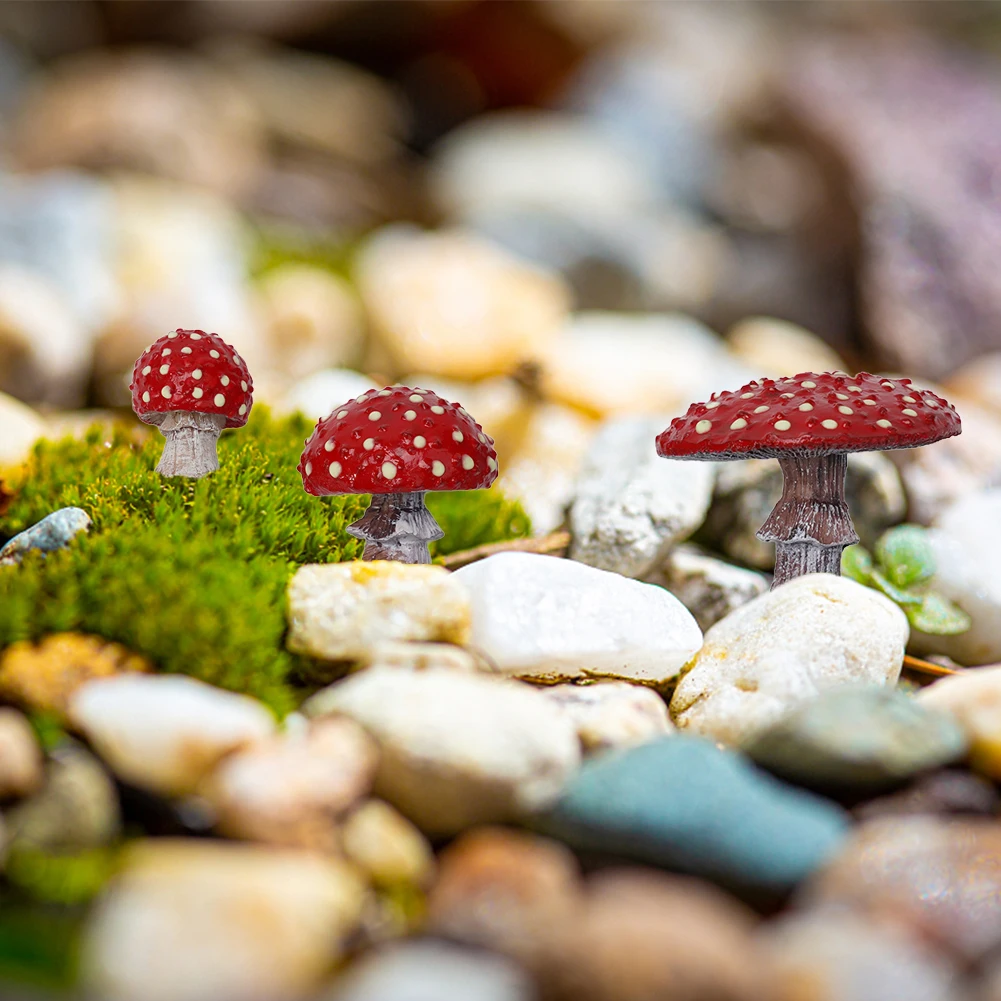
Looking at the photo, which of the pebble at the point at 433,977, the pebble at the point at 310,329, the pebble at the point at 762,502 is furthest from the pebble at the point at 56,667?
the pebble at the point at 310,329

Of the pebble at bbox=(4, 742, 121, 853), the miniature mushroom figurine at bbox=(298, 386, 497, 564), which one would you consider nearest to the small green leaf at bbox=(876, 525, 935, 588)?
the miniature mushroom figurine at bbox=(298, 386, 497, 564)

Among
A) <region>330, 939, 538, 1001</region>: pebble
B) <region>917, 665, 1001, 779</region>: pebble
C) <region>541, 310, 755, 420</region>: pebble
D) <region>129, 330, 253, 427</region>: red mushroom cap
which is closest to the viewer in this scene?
<region>330, 939, 538, 1001</region>: pebble

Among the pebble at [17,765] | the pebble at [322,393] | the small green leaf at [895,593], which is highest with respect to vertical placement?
the pebble at [322,393]

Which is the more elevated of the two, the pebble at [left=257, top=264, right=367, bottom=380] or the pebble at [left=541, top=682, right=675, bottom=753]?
the pebble at [left=257, top=264, right=367, bottom=380]

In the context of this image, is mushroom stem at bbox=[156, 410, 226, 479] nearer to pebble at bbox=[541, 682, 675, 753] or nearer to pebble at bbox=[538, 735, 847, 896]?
pebble at bbox=[541, 682, 675, 753]

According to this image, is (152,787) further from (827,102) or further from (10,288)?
(827,102)

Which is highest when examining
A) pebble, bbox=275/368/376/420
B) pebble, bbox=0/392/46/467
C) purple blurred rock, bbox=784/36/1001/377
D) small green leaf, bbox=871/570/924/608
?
purple blurred rock, bbox=784/36/1001/377

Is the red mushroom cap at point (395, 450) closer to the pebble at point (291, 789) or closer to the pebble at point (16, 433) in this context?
the pebble at point (291, 789)

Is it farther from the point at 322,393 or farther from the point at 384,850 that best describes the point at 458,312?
the point at 384,850
